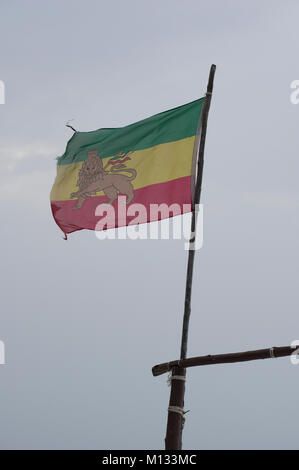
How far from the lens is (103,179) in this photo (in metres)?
13.3

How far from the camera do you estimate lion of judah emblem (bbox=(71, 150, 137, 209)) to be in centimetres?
1277

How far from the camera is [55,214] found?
45.3ft

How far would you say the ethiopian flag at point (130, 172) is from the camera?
12.0 meters

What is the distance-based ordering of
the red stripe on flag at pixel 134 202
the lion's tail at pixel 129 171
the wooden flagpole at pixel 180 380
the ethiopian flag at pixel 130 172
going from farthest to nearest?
the lion's tail at pixel 129 171 → the ethiopian flag at pixel 130 172 → the red stripe on flag at pixel 134 202 → the wooden flagpole at pixel 180 380

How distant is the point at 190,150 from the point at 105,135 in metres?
2.55

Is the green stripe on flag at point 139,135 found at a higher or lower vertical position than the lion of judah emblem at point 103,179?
higher

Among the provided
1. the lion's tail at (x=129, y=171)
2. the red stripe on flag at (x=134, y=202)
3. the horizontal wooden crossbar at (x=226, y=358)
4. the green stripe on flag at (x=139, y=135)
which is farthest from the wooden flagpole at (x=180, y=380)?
the lion's tail at (x=129, y=171)

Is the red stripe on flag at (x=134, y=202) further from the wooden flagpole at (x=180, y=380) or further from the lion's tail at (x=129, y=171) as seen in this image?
the lion's tail at (x=129, y=171)

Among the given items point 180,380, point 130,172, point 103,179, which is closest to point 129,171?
point 130,172

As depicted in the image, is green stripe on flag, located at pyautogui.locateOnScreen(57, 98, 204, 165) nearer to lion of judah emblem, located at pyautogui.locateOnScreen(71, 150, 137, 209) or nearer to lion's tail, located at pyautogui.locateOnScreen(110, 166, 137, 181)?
lion of judah emblem, located at pyautogui.locateOnScreen(71, 150, 137, 209)
